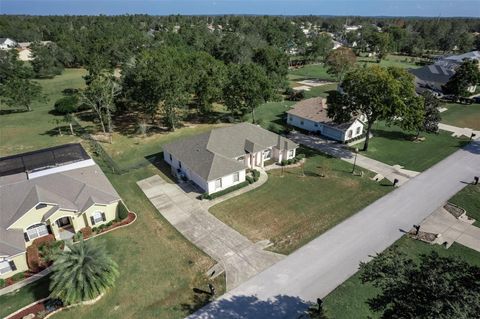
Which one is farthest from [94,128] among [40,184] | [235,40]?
[235,40]

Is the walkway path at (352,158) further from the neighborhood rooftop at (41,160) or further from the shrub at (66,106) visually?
the shrub at (66,106)

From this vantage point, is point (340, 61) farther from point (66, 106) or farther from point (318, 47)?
point (66, 106)

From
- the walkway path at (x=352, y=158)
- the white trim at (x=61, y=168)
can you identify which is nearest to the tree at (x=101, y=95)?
the white trim at (x=61, y=168)

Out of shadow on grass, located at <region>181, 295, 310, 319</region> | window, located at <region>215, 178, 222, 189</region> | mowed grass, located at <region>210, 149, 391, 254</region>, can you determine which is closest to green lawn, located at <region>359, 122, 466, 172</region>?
mowed grass, located at <region>210, 149, 391, 254</region>

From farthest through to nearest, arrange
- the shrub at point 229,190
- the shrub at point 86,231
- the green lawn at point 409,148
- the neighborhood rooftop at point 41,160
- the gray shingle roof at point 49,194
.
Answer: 1. the green lawn at point 409,148
2. the shrub at point 229,190
3. the neighborhood rooftop at point 41,160
4. the shrub at point 86,231
5. the gray shingle roof at point 49,194

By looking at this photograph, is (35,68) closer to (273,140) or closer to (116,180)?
(116,180)
